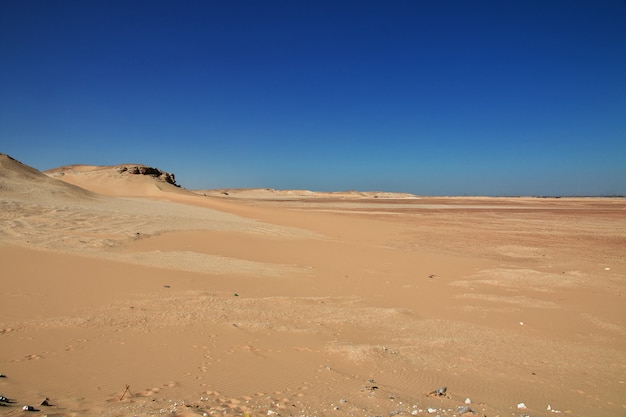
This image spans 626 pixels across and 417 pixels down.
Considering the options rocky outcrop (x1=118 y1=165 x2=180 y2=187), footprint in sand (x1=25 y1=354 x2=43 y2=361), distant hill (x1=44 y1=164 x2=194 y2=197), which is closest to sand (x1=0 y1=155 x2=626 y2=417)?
footprint in sand (x1=25 y1=354 x2=43 y2=361)

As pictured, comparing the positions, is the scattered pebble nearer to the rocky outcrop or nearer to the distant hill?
the distant hill

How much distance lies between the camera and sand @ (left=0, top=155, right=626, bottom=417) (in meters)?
3.71

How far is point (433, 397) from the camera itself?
12.8 ft

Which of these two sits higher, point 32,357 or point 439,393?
point 32,357

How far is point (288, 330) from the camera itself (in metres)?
5.76

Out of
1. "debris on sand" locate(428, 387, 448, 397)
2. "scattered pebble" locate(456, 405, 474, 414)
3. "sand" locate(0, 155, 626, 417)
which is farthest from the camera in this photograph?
"debris on sand" locate(428, 387, 448, 397)

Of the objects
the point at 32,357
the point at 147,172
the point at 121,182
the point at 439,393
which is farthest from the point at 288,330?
the point at 147,172

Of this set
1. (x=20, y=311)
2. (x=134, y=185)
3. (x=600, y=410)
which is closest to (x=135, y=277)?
(x=20, y=311)

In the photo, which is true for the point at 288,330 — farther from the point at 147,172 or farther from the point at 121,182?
the point at 147,172

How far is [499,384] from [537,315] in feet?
11.3

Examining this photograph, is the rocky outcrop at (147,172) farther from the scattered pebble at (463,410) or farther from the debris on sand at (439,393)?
the scattered pebble at (463,410)

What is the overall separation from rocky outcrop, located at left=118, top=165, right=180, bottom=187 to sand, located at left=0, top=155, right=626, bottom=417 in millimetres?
32837

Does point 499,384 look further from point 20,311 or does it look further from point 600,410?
point 20,311

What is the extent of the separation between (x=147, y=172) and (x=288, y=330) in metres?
46.3
